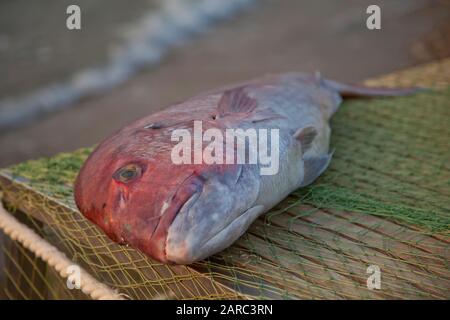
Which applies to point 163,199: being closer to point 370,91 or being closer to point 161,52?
point 370,91

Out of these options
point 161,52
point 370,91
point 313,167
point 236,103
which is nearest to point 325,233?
point 313,167

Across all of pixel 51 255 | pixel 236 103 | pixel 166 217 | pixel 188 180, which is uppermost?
pixel 236 103

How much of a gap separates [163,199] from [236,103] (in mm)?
924

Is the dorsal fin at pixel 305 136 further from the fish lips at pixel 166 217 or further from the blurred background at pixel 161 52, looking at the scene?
the blurred background at pixel 161 52

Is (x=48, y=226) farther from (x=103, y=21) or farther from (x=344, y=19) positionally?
(x=103, y=21)

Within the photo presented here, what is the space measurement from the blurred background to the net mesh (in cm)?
360

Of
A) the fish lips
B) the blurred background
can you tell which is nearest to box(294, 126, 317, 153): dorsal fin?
the fish lips

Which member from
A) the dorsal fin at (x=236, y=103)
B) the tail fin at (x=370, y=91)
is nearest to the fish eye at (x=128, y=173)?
the dorsal fin at (x=236, y=103)

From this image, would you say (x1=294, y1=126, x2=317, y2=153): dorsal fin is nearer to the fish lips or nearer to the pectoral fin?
the pectoral fin

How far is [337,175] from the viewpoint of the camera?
10.8 ft

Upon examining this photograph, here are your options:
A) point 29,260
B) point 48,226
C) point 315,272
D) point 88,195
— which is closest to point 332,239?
point 315,272

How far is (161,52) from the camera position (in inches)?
395

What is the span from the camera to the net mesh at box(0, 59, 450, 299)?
2.39m
